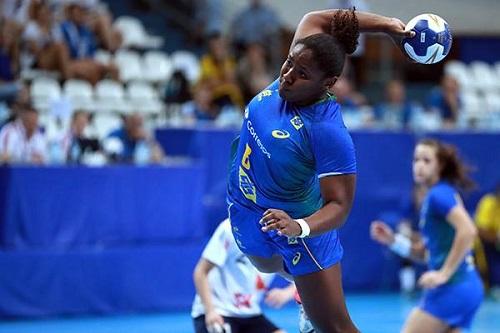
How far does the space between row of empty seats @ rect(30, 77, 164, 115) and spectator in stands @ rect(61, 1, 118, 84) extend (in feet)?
0.42

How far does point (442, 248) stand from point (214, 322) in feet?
6.56

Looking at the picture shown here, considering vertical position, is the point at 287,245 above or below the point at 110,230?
above

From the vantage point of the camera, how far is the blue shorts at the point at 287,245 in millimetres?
5242

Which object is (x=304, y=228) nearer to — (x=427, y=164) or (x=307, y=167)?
(x=307, y=167)

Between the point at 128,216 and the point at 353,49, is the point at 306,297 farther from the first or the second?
the point at 128,216

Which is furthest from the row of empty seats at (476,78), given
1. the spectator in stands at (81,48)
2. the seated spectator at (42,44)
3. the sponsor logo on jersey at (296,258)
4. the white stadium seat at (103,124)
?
the sponsor logo on jersey at (296,258)

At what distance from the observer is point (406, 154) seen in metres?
14.4

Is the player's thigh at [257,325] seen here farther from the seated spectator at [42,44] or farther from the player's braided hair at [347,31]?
the seated spectator at [42,44]

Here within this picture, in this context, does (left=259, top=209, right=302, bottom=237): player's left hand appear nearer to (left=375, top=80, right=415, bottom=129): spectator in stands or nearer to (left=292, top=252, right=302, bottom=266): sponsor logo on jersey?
(left=292, top=252, right=302, bottom=266): sponsor logo on jersey

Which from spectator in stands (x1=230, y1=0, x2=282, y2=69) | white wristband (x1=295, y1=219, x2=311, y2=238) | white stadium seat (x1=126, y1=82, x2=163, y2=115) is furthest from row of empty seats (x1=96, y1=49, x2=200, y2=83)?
white wristband (x1=295, y1=219, x2=311, y2=238)

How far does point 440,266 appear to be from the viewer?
7.59 meters

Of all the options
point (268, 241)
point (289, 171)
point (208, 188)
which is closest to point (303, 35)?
point (289, 171)

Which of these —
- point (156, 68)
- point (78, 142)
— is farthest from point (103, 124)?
point (156, 68)

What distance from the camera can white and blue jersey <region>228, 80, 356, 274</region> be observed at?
510 cm
